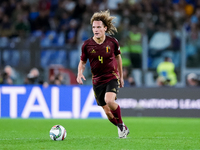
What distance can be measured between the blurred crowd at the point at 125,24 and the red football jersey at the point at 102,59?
21.6ft

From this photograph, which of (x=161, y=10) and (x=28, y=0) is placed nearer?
(x=161, y=10)

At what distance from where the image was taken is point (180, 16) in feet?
53.0

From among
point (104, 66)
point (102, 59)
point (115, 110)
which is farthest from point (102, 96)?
point (102, 59)

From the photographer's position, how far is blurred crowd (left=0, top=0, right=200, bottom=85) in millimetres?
14719

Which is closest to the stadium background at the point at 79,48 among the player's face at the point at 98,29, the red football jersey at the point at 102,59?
the red football jersey at the point at 102,59

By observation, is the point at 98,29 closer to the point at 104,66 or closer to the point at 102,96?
the point at 104,66

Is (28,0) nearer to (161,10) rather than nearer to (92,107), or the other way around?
(161,10)

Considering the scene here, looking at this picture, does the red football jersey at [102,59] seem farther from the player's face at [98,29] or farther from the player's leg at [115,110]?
the player's leg at [115,110]

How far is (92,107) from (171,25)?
4314 millimetres

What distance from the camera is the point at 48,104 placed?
1330cm

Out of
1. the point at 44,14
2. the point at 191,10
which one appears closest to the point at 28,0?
the point at 44,14

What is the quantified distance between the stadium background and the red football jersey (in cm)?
590

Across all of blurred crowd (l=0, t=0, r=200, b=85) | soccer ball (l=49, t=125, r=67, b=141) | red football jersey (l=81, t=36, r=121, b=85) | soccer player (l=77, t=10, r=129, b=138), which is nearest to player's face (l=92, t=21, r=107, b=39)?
soccer player (l=77, t=10, r=129, b=138)

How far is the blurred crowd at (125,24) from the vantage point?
1472 centimetres
